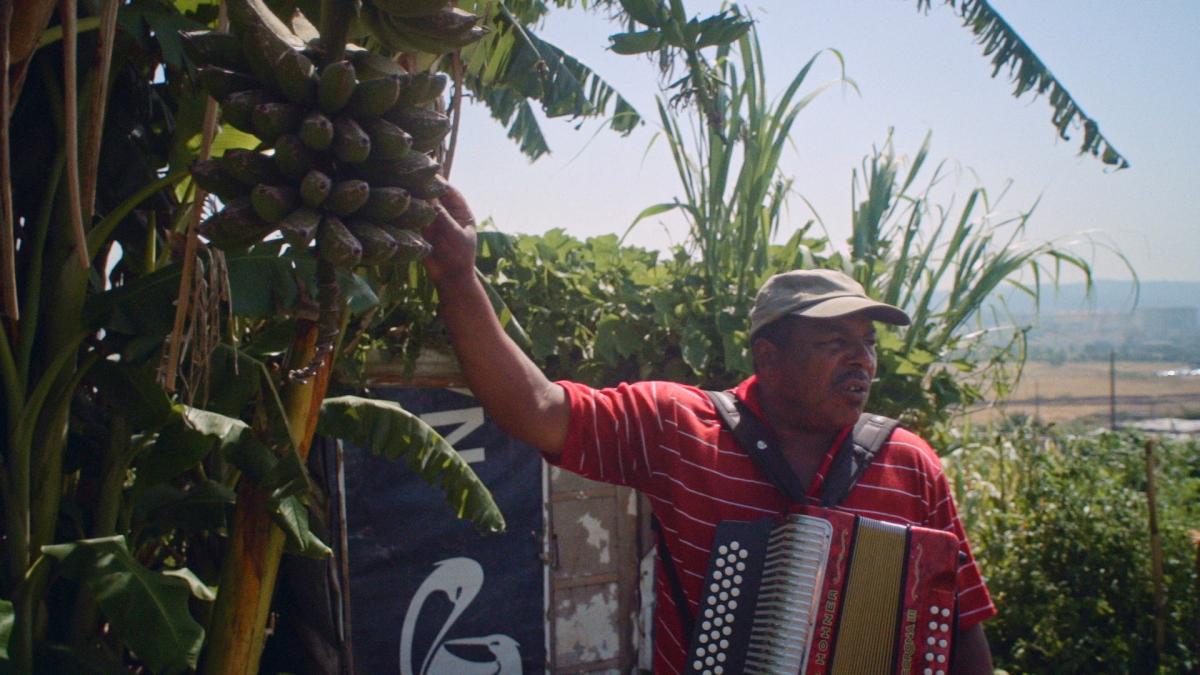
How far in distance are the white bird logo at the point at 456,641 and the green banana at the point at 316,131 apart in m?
3.71

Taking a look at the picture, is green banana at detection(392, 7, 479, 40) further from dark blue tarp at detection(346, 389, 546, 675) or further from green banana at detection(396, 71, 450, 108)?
dark blue tarp at detection(346, 389, 546, 675)

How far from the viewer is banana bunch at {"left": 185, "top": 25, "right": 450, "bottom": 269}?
127 cm

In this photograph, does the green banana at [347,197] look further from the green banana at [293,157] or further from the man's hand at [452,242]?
the man's hand at [452,242]

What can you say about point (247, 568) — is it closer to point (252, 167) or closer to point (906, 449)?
point (252, 167)

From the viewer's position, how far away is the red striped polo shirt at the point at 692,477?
87.8 inches

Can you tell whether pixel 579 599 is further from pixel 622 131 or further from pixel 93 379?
pixel 93 379

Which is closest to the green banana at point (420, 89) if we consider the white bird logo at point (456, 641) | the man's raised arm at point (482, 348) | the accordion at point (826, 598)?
the man's raised arm at point (482, 348)

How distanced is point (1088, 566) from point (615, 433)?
425 centimetres

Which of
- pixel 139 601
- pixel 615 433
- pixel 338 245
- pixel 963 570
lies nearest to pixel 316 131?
pixel 338 245

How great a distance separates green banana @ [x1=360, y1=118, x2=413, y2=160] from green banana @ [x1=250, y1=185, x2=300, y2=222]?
0.44 feet

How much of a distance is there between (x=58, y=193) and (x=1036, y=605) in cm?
526

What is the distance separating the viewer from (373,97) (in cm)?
131

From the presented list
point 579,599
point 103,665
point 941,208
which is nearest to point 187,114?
point 103,665

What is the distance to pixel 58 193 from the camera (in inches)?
111
